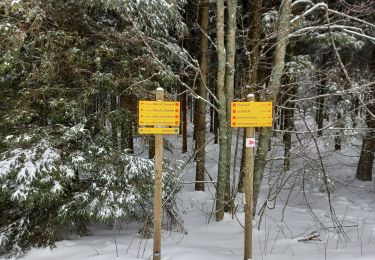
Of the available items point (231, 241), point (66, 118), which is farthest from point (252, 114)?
point (66, 118)

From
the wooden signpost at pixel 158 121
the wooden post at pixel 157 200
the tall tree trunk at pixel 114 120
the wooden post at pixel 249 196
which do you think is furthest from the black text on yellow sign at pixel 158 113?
the tall tree trunk at pixel 114 120

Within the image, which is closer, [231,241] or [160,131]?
[160,131]

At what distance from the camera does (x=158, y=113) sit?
481 cm

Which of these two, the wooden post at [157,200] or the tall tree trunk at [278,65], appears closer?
the wooden post at [157,200]

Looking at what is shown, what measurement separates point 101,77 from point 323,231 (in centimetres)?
517

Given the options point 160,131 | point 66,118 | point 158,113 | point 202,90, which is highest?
point 202,90

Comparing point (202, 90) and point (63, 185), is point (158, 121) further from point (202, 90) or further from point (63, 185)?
point (202, 90)

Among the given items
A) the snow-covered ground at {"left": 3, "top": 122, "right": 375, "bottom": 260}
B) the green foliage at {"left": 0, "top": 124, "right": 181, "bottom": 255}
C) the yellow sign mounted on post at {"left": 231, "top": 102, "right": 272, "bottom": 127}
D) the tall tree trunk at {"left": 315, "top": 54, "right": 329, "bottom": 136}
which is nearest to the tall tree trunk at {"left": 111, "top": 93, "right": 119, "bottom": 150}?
the green foliage at {"left": 0, "top": 124, "right": 181, "bottom": 255}

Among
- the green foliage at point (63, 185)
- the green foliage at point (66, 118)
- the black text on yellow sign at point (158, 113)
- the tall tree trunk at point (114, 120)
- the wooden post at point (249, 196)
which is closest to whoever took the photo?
the black text on yellow sign at point (158, 113)

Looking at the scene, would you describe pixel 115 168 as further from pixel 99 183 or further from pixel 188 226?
pixel 188 226

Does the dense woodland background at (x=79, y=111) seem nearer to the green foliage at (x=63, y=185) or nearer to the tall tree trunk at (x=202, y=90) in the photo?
the green foliage at (x=63, y=185)

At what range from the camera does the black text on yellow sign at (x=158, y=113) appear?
15.6ft

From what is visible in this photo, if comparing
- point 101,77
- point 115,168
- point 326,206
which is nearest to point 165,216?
point 115,168

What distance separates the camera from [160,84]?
7.88m
